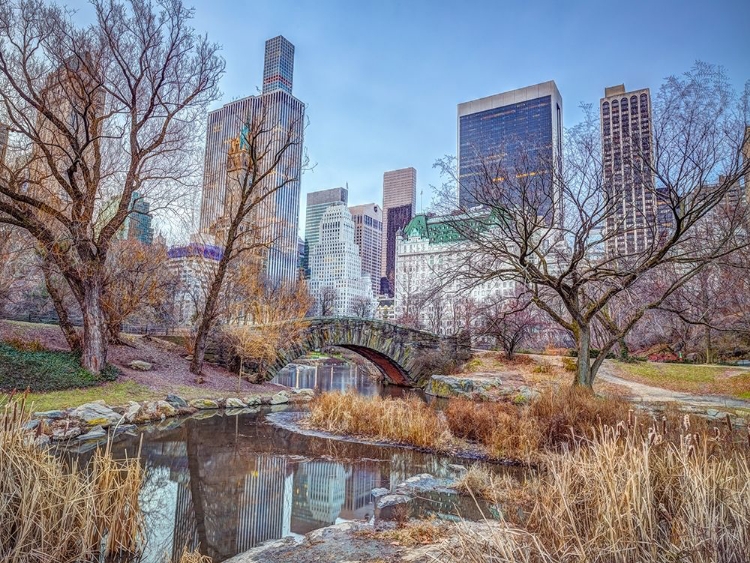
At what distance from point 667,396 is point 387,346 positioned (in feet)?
38.2

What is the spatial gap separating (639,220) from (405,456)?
8746 millimetres

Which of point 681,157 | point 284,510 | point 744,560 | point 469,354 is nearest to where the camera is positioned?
point 744,560

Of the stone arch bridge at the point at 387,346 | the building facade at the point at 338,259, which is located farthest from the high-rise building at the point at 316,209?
the stone arch bridge at the point at 387,346

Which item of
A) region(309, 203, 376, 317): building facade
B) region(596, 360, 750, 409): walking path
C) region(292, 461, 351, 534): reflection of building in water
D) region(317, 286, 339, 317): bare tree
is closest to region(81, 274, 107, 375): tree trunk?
region(292, 461, 351, 534): reflection of building in water

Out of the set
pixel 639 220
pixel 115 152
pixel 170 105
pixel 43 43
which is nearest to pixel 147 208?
pixel 115 152

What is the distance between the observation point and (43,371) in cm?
1189

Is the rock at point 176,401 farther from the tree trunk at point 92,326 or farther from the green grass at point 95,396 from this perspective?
the tree trunk at point 92,326

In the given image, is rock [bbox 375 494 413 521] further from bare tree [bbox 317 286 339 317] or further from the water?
bare tree [bbox 317 286 339 317]

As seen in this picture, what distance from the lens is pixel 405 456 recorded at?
848 cm

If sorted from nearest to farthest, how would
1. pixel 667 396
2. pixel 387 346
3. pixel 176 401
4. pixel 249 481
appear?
pixel 249 481 → pixel 176 401 → pixel 667 396 → pixel 387 346

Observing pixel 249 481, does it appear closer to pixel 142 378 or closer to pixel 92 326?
pixel 92 326

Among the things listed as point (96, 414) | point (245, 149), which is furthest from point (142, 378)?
point (245, 149)

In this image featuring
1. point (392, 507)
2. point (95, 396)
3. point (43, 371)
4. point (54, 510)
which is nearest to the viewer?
point (54, 510)

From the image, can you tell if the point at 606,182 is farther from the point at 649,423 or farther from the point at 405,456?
the point at 405,456
